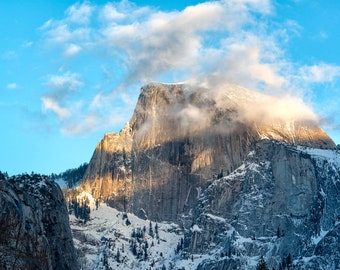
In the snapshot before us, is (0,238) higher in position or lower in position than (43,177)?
lower

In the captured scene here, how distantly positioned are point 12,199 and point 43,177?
3769cm

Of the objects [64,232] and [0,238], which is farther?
Answer: [64,232]

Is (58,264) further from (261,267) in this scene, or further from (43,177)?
(261,267)

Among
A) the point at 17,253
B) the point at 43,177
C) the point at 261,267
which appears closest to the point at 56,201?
the point at 43,177

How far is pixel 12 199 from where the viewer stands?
9038cm

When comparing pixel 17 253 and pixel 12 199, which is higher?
pixel 12 199

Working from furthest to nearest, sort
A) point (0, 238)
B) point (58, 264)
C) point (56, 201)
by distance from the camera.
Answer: point (56, 201), point (58, 264), point (0, 238)

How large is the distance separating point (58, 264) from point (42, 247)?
29.4 m

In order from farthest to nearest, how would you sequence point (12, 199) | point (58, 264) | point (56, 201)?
point (56, 201)
point (58, 264)
point (12, 199)

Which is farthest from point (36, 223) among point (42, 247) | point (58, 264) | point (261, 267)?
point (261, 267)

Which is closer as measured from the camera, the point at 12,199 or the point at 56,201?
the point at 12,199

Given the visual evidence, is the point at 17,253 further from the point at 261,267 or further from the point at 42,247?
the point at 261,267

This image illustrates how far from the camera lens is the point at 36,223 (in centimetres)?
9344

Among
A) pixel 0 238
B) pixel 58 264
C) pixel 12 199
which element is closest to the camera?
pixel 0 238
